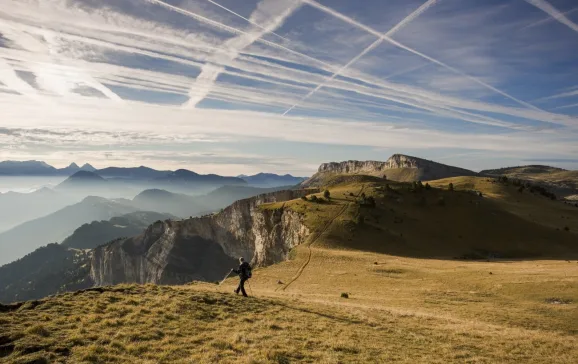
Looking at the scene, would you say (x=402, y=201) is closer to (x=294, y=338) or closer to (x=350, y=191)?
(x=350, y=191)

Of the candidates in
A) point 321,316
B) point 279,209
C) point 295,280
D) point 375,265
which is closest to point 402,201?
point 279,209

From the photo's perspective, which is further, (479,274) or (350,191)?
(350,191)

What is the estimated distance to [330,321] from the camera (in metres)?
21.6

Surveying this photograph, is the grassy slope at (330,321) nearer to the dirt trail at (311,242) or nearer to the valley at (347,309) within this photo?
the valley at (347,309)

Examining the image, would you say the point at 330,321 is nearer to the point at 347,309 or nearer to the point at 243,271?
the point at 347,309

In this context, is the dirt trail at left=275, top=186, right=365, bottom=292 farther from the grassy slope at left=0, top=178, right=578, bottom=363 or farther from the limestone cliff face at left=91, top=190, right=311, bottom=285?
the limestone cliff face at left=91, top=190, right=311, bottom=285

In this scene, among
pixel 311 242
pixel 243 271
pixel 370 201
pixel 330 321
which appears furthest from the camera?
pixel 370 201

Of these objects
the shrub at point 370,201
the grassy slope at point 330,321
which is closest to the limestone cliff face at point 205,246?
the shrub at point 370,201

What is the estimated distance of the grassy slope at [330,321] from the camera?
1489 cm

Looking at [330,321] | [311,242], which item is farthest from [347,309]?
[311,242]

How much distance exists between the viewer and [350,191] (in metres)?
109

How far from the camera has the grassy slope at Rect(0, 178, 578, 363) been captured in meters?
14.9

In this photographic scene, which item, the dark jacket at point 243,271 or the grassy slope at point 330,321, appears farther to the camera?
the dark jacket at point 243,271

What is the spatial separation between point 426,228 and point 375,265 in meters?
38.1
